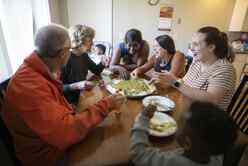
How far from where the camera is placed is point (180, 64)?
6.07 ft

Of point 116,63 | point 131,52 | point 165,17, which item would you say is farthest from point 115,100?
point 165,17

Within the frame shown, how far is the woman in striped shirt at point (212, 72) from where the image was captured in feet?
3.92

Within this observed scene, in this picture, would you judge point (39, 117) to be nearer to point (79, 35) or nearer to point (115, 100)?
point (115, 100)

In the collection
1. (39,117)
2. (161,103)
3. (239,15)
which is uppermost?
(239,15)

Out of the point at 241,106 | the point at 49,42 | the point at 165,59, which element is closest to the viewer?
the point at 49,42

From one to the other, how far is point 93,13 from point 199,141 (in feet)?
12.3

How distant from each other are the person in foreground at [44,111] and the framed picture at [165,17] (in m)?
3.56

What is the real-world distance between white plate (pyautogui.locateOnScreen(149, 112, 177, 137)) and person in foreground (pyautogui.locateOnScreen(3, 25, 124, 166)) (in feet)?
0.82

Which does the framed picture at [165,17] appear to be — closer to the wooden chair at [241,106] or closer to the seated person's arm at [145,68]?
the seated person's arm at [145,68]

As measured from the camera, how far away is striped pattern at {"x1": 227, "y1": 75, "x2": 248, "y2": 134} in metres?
1.33

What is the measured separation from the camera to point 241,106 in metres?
1.35

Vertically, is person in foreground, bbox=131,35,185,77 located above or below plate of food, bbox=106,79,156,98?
above

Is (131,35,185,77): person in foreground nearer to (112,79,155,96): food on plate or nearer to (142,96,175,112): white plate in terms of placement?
(112,79,155,96): food on plate

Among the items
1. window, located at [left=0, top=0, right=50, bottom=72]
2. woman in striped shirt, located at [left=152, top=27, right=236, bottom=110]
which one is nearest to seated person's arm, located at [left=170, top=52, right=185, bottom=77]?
woman in striped shirt, located at [left=152, top=27, right=236, bottom=110]
